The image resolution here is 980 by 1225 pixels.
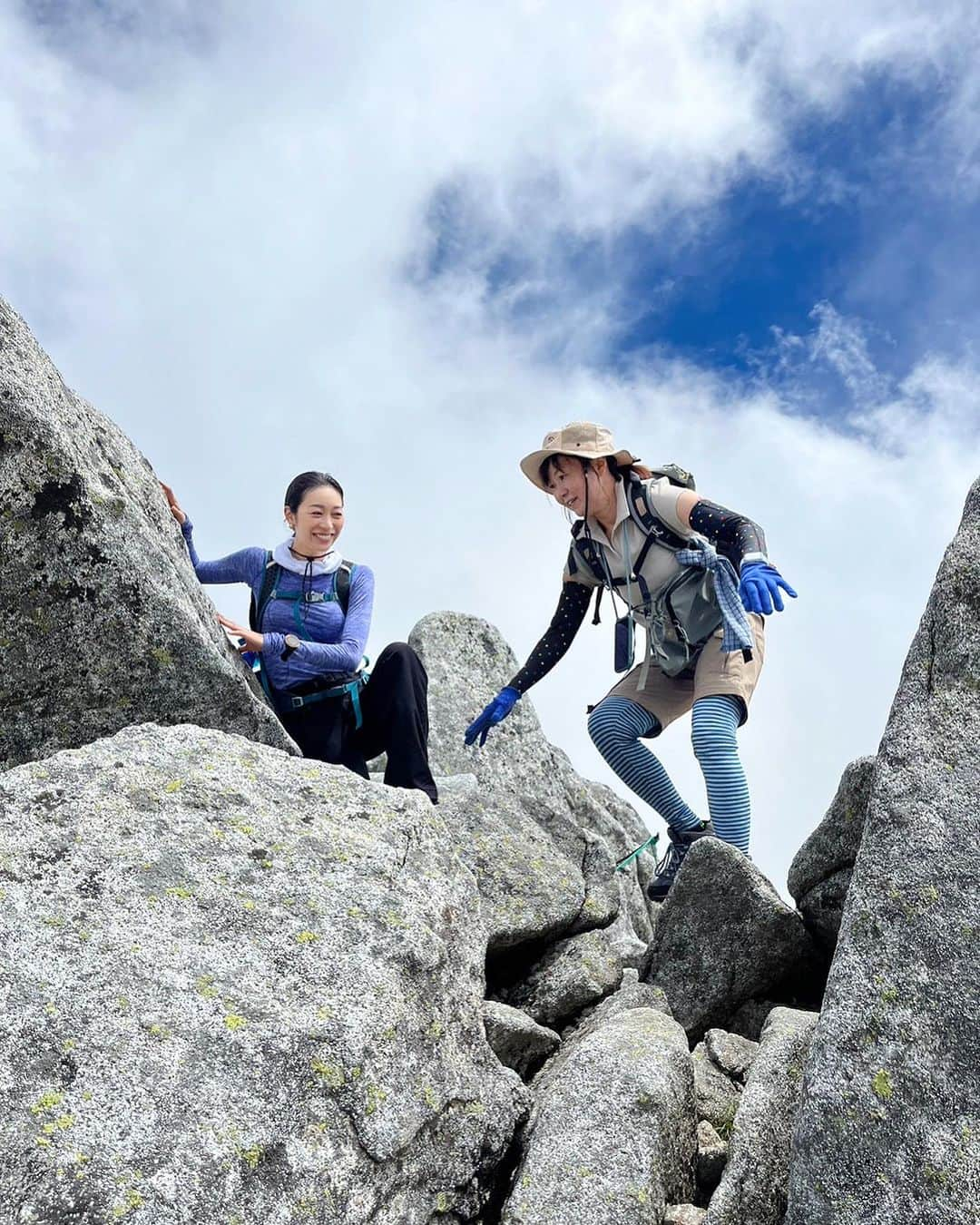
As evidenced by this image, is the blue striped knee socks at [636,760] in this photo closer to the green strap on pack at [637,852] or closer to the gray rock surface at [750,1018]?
the green strap on pack at [637,852]

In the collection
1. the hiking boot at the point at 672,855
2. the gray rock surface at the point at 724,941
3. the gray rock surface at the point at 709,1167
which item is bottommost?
the gray rock surface at the point at 709,1167

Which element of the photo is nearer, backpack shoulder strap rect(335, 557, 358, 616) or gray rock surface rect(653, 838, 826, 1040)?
gray rock surface rect(653, 838, 826, 1040)

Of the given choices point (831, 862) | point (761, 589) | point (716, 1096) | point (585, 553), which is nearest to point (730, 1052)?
point (716, 1096)

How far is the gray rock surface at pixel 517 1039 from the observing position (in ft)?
26.6

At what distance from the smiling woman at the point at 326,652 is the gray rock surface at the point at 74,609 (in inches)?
74.1

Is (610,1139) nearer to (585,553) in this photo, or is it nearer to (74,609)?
(74,609)

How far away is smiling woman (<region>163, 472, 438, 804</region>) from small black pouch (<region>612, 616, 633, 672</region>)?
225cm

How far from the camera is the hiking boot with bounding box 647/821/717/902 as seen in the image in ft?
37.0

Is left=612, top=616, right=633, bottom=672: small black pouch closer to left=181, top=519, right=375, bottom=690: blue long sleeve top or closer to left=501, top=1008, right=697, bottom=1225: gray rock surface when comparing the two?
left=181, top=519, right=375, bottom=690: blue long sleeve top

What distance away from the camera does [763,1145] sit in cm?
598

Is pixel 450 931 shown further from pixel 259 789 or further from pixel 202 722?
pixel 202 722

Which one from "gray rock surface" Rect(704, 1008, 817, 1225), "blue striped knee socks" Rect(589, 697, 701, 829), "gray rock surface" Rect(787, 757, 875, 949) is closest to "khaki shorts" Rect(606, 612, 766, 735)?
"blue striped knee socks" Rect(589, 697, 701, 829)

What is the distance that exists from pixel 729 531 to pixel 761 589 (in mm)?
854

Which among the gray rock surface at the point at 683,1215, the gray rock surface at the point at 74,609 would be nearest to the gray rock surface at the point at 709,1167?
the gray rock surface at the point at 683,1215
